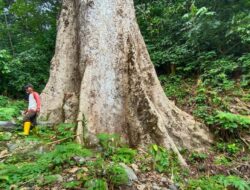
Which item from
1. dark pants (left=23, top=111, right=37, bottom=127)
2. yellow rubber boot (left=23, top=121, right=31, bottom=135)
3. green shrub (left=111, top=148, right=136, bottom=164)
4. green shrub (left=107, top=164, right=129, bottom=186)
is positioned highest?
dark pants (left=23, top=111, right=37, bottom=127)

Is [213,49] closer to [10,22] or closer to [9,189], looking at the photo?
[9,189]

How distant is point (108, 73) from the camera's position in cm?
617

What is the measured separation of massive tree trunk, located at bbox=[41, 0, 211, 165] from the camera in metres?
5.90

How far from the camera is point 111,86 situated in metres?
6.10

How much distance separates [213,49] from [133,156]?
19.2 ft

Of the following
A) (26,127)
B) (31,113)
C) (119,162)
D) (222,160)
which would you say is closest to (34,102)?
(31,113)

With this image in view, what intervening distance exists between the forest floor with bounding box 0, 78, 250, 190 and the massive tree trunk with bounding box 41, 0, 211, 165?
1.09 ft

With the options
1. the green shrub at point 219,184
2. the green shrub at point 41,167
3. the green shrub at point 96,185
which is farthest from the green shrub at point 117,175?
the green shrub at point 219,184

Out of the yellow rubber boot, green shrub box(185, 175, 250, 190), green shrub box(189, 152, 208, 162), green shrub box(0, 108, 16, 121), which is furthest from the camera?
green shrub box(0, 108, 16, 121)

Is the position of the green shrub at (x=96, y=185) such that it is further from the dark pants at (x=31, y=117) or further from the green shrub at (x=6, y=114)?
the green shrub at (x=6, y=114)

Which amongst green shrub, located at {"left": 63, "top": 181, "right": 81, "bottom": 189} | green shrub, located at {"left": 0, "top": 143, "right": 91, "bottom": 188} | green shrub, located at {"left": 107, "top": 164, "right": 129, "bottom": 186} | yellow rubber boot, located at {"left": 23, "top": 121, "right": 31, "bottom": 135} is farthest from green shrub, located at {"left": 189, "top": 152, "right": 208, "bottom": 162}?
yellow rubber boot, located at {"left": 23, "top": 121, "right": 31, "bottom": 135}

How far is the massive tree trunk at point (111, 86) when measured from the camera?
19.4ft

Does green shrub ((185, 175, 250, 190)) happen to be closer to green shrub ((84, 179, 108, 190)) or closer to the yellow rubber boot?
green shrub ((84, 179, 108, 190))

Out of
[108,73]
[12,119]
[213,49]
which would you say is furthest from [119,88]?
[213,49]
